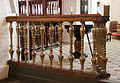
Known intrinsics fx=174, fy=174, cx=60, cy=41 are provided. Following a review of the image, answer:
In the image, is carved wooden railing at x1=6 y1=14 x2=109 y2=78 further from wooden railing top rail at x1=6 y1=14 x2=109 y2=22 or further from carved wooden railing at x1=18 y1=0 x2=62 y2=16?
carved wooden railing at x1=18 y1=0 x2=62 y2=16

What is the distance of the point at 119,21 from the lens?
1544 cm

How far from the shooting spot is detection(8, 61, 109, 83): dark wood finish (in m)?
2.48

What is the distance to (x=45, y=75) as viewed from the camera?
9.29 feet

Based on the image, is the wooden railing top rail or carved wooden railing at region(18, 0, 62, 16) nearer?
the wooden railing top rail

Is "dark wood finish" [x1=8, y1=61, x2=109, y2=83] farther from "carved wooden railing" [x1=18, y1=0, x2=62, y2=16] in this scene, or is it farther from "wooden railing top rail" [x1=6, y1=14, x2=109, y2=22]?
"carved wooden railing" [x1=18, y1=0, x2=62, y2=16]

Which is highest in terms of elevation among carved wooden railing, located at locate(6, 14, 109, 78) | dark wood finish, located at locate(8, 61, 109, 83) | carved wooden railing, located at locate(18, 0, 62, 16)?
carved wooden railing, located at locate(18, 0, 62, 16)

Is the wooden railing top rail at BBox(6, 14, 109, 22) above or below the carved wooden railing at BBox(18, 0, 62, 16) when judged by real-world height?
below

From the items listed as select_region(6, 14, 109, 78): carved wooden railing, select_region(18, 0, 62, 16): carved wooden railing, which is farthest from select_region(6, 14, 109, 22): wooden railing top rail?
select_region(18, 0, 62, 16): carved wooden railing

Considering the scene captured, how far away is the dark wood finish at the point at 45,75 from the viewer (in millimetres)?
2484

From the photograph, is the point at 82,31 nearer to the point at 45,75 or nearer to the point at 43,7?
the point at 45,75

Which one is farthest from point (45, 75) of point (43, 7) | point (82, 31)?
point (43, 7)

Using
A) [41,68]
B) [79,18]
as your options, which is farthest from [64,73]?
[79,18]

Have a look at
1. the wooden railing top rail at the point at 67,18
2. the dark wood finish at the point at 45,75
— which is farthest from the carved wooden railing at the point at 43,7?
the dark wood finish at the point at 45,75

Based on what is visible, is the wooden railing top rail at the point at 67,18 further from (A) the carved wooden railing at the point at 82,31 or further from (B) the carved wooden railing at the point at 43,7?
(B) the carved wooden railing at the point at 43,7
